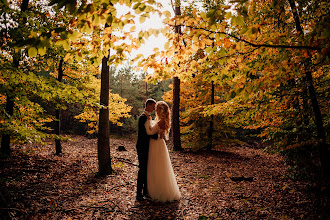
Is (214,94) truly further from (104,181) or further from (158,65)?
(158,65)

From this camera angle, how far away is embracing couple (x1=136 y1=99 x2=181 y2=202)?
14.5 feet

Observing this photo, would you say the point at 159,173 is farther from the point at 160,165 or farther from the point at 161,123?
the point at 161,123

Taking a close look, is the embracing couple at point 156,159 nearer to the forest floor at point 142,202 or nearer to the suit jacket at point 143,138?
the suit jacket at point 143,138

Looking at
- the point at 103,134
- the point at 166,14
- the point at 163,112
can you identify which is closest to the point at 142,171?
the point at 163,112

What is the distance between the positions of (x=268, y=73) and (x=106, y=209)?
157 inches

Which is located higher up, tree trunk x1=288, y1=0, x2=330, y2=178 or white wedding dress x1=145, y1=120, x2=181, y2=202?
tree trunk x1=288, y1=0, x2=330, y2=178

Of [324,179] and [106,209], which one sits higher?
[324,179]

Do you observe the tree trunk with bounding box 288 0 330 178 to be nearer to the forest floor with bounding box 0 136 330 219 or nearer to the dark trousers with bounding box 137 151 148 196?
the forest floor with bounding box 0 136 330 219

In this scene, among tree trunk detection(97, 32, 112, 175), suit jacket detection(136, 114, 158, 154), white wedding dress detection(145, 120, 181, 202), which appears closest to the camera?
white wedding dress detection(145, 120, 181, 202)

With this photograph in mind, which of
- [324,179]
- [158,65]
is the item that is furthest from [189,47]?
[324,179]

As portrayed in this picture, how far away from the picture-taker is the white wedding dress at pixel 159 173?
14.4ft

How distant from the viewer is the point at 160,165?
4504 millimetres

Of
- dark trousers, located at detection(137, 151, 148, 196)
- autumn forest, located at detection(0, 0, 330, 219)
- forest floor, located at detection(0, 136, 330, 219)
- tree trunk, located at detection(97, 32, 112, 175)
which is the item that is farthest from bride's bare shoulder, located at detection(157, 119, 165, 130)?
tree trunk, located at detection(97, 32, 112, 175)

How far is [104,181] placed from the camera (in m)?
5.96
